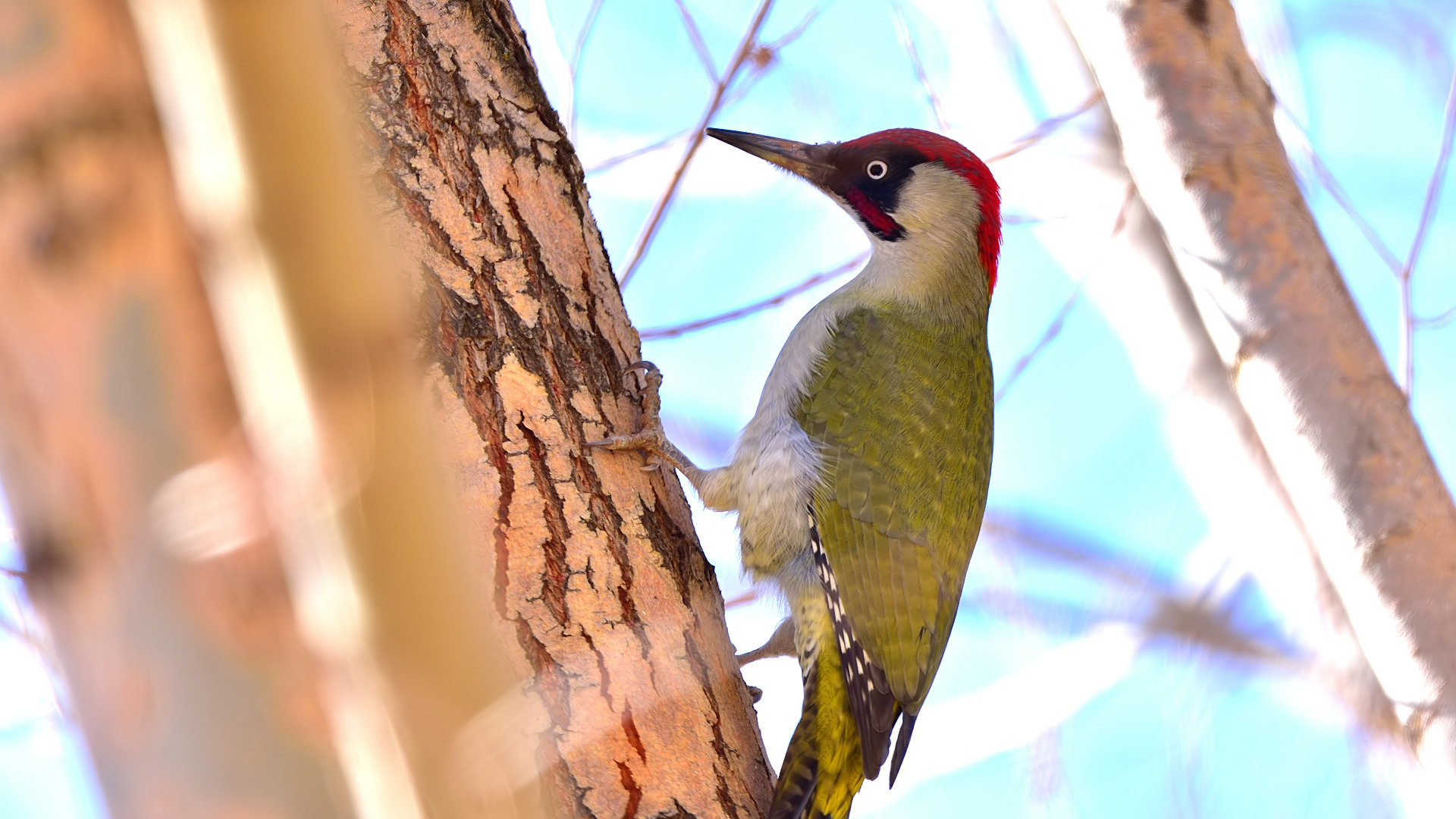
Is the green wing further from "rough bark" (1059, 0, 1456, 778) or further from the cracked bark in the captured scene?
"rough bark" (1059, 0, 1456, 778)

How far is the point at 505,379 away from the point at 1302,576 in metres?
2.09

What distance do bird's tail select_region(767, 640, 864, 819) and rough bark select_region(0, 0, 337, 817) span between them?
1.39 metres

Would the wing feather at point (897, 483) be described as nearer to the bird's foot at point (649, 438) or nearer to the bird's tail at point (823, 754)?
the bird's tail at point (823, 754)

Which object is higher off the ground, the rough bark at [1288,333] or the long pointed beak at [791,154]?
the long pointed beak at [791,154]

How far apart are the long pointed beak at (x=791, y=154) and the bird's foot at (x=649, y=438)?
1219mm

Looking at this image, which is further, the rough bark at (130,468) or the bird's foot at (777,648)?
the bird's foot at (777,648)

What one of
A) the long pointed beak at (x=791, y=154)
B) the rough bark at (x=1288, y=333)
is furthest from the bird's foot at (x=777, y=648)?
the long pointed beak at (x=791, y=154)

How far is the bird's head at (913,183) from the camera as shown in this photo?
346cm

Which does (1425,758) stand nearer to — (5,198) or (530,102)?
(530,102)

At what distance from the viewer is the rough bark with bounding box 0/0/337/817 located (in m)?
0.79

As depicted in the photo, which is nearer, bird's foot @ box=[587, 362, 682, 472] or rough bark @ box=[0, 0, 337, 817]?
rough bark @ box=[0, 0, 337, 817]

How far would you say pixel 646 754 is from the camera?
1.83m

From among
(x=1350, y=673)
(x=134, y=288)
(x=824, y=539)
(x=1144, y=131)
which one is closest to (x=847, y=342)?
(x=824, y=539)

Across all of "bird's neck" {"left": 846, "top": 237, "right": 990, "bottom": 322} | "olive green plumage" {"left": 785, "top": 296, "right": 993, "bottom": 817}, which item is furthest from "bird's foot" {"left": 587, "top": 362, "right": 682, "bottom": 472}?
"bird's neck" {"left": 846, "top": 237, "right": 990, "bottom": 322}
